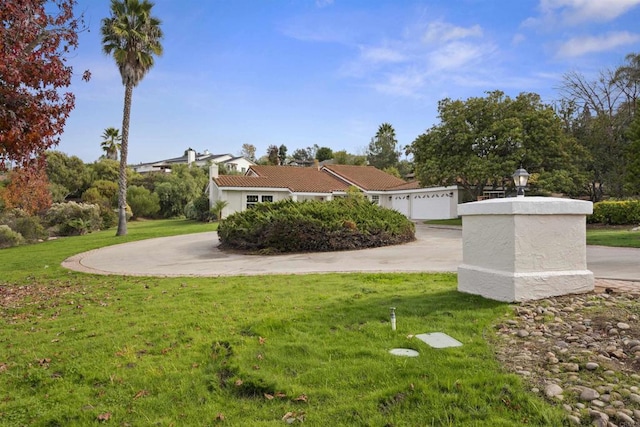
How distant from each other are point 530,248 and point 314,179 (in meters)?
31.2

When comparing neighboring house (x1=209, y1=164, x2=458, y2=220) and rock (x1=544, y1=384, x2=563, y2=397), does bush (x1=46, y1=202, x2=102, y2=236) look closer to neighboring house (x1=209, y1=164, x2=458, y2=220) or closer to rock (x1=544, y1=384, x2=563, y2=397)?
neighboring house (x1=209, y1=164, x2=458, y2=220)

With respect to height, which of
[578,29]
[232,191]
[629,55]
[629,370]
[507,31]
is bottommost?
[629,370]

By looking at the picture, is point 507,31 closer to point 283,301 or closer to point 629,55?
point 283,301

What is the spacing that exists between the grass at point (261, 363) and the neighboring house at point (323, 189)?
22.8m

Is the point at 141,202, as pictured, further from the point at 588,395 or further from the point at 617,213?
the point at 588,395

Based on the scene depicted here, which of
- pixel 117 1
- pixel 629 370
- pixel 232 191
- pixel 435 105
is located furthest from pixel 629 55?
pixel 629 370

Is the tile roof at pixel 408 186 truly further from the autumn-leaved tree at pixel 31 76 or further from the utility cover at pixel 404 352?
the utility cover at pixel 404 352

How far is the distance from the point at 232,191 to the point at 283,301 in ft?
85.1

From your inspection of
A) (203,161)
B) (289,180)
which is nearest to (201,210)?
(289,180)

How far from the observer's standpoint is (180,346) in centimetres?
453

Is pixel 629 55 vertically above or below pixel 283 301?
above

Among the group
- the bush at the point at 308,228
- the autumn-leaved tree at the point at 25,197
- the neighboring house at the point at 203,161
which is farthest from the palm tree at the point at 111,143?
the bush at the point at 308,228

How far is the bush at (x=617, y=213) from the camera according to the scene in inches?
784

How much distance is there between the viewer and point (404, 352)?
3951mm
